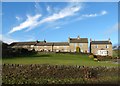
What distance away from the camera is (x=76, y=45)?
3319 inches

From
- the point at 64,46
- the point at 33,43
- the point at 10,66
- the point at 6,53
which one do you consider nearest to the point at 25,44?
the point at 33,43

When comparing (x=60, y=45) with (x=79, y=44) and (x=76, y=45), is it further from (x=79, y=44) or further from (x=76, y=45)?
(x=79, y=44)

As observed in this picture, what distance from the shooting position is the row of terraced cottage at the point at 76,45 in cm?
8069

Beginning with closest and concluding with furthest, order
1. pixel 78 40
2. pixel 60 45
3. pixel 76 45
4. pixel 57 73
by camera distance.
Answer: pixel 57 73 < pixel 76 45 < pixel 78 40 < pixel 60 45

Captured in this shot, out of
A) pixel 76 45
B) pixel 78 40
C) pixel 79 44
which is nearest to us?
pixel 79 44

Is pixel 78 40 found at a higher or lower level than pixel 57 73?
higher

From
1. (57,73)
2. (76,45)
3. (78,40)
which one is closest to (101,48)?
(76,45)

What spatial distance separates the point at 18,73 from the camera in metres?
25.2

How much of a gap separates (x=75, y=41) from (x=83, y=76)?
59.0 meters

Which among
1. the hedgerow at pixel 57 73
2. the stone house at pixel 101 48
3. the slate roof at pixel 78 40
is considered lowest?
the hedgerow at pixel 57 73

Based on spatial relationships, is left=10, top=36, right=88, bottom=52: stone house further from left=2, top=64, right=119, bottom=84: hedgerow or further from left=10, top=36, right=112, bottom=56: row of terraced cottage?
left=2, top=64, right=119, bottom=84: hedgerow

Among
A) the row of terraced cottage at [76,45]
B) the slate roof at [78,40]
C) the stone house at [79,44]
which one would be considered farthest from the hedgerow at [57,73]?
the slate roof at [78,40]

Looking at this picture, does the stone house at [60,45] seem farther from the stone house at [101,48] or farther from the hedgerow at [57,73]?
the hedgerow at [57,73]

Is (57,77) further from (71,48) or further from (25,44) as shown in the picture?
(25,44)
